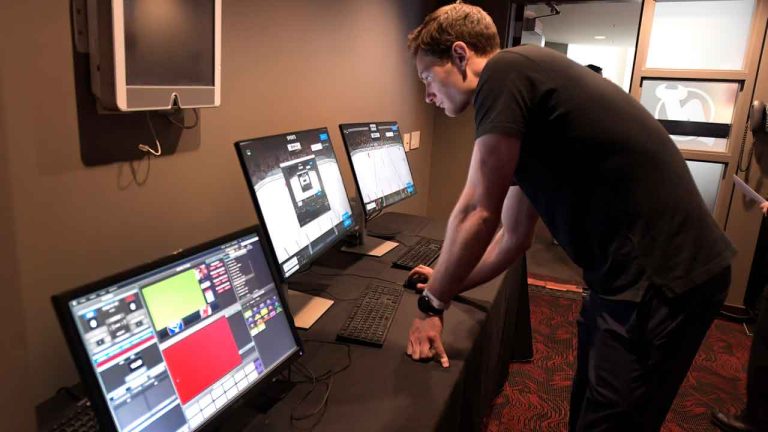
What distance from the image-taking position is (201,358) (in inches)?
34.9

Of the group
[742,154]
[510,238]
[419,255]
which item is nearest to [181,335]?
[510,238]

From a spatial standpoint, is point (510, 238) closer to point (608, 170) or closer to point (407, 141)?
point (608, 170)

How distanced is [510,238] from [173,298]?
40.6 inches

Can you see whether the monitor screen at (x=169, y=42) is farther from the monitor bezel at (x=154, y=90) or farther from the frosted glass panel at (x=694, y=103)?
the frosted glass panel at (x=694, y=103)

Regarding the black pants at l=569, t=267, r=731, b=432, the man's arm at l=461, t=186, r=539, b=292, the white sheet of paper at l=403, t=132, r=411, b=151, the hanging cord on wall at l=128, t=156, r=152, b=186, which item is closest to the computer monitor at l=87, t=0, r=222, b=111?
the hanging cord on wall at l=128, t=156, r=152, b=186

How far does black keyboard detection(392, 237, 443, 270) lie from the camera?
1845 mm

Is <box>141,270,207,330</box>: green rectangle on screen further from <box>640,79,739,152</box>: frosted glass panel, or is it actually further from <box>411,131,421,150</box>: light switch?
<box>640,79,739,152</box>: frosted glass panel

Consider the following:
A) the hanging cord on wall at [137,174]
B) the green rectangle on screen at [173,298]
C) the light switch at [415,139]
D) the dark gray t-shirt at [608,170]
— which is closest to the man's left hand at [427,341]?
the dark gray t-shirt at [608,170]

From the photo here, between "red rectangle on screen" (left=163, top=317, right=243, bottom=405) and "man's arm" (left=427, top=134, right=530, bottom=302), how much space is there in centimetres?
54

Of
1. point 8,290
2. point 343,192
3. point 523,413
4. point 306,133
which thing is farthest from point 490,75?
point 523,413

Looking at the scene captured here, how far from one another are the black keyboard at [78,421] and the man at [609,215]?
2.21ft

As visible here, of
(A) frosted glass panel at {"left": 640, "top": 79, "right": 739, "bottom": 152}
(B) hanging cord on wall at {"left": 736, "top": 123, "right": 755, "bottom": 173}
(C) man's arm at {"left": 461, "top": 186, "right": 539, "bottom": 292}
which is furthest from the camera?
(A) frosted glass panel at {"left": 640, "top": 79, "right": 739, "bottom": 152}

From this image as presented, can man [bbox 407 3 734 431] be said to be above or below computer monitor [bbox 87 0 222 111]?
below

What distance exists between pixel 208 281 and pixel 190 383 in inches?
7.0
